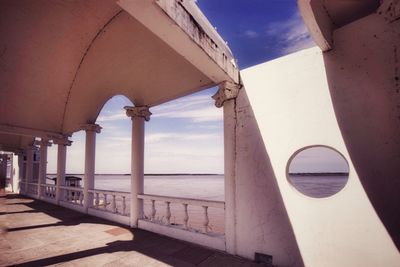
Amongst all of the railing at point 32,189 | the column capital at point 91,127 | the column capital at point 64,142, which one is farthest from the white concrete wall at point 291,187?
the railing at point 32,189

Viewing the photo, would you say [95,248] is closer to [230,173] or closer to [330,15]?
[230,173]

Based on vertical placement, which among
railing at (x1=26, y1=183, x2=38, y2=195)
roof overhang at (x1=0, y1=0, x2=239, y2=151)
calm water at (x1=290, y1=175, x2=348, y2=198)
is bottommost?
calm water at (x1=290, y1=175, x2=348, y2=198)

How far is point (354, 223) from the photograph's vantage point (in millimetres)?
3039

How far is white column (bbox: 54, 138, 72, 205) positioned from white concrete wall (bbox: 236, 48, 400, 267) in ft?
31.0

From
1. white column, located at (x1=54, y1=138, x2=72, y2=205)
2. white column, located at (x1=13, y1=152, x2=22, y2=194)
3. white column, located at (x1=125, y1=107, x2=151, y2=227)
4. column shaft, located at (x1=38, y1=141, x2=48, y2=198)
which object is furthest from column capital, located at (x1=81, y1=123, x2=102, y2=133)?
white column, located at (x1=13, y1=152, x2=22, y2=194)

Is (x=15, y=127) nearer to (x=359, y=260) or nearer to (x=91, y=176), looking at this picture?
(x=91, y=176)

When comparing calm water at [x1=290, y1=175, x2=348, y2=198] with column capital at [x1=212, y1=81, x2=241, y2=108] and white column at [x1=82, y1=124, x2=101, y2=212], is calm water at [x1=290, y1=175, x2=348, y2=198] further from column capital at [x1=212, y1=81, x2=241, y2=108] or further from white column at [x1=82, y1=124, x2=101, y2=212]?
white column at [x1=82, y1=124, x2=101, y2=212]

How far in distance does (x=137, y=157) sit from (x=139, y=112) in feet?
4.23

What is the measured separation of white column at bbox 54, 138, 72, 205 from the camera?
34.7 ft

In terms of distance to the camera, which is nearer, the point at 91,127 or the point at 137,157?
the point at 137,157

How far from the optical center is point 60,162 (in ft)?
35.1

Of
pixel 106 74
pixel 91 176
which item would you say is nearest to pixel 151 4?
pixel 106 74

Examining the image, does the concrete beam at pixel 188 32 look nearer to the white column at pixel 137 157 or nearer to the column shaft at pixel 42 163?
the white column at pixel 137 157

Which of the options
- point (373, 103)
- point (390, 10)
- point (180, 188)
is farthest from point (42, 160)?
point (180, 188)
